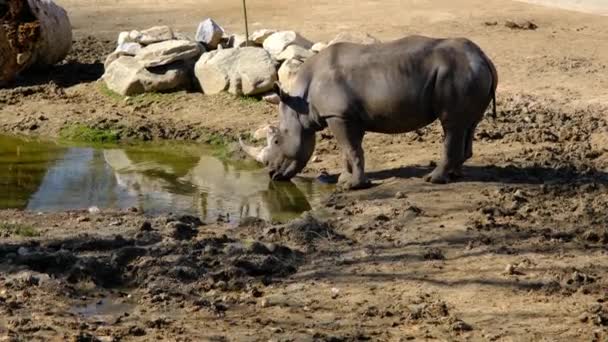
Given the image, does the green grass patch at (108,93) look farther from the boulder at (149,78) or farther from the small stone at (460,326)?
the small stone at (460,326)

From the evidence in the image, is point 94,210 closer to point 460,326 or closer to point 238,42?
point 460,326

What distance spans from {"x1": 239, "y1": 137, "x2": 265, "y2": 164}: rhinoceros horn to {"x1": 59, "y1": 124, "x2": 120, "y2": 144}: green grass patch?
1.86 m

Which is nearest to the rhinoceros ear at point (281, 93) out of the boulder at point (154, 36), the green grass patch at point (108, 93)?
the green grass patch at point (108, 93)

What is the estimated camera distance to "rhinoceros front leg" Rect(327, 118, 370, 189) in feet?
33.6

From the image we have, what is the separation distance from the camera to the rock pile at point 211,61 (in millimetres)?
13195

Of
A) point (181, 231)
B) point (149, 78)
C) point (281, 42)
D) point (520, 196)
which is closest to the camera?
point (181, 231)

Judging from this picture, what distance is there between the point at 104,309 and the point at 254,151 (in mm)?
4330

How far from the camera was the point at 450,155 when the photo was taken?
32.7 ft

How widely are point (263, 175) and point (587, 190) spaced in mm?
2948

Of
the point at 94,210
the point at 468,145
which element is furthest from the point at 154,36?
the point at 468,145

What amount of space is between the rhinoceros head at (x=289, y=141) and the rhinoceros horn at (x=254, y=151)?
0.23 feet

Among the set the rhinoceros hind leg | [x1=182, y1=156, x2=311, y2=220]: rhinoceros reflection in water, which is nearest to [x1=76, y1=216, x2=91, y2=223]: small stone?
[x1=182, y1=156, x2=311, y2=220]: rhinoceros reflection in water

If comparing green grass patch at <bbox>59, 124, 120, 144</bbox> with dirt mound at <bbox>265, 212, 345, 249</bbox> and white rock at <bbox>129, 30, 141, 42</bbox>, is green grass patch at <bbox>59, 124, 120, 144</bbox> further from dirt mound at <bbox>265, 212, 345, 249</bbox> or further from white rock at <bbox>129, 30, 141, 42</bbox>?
dirt mound at <bbox>265, 212, 345, 249</bbox>

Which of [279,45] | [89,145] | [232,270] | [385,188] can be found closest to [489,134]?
[385,188]
